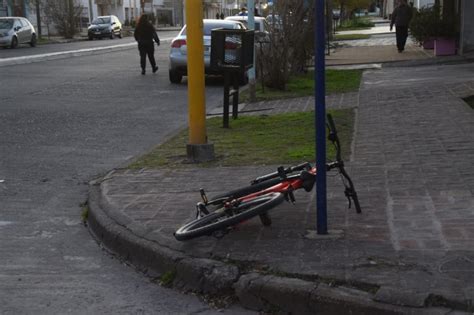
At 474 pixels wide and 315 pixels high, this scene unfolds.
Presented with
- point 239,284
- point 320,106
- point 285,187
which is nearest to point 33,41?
point 285,187

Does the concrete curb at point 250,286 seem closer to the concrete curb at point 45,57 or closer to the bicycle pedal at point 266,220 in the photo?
the bicycle pedal at point 266,220

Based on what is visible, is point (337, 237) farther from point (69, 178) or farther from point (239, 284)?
point (69, 178)

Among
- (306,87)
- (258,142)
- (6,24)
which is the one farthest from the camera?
(6,24)

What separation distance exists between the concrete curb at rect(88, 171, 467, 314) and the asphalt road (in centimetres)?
11

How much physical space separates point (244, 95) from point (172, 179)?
8.06m

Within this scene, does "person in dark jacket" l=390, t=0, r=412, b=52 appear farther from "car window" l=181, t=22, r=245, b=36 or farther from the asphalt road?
the asphalt road

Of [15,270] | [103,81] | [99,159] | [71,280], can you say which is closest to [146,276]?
[71,280]

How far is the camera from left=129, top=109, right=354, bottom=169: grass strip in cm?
790

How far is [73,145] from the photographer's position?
9711mm

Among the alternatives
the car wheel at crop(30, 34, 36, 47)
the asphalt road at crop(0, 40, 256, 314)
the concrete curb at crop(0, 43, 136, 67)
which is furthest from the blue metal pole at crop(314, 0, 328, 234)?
the car wheel at crop(30, 34, 36, 47)

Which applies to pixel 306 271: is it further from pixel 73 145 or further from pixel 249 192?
pixel 73 145

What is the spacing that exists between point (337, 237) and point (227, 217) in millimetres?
799

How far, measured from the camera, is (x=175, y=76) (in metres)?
18.2

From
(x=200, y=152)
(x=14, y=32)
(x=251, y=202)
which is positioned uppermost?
(x=14, y=32)
